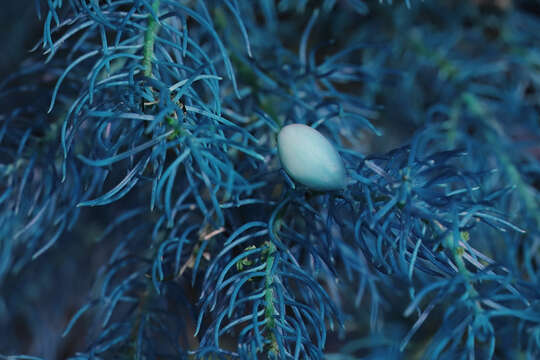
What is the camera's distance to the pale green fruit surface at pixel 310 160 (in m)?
0.24

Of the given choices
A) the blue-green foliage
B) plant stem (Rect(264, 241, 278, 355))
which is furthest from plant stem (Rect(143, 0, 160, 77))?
plant stem (Rect(264, 241, 278, 355))

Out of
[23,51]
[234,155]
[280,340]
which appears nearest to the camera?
[280,340]

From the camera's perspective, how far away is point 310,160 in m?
0.24

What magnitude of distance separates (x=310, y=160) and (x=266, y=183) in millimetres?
52

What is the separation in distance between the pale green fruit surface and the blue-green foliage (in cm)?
1

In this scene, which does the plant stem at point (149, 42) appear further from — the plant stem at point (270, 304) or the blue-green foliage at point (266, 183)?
the plant stem at point (270, 304)

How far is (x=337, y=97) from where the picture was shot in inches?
15.9

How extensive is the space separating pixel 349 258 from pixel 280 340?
143 millimetres

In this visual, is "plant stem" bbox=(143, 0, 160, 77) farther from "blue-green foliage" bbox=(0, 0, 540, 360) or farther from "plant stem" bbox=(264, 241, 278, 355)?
"plant stem" bbox=(264, 241, 278, 355)

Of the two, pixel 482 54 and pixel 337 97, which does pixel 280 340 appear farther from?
pixel 482 54

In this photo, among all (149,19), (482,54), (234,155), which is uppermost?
(149,19)

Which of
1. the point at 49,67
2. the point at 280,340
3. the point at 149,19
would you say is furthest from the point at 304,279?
the point at 49,67

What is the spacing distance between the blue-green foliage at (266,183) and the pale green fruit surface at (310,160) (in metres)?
0.01

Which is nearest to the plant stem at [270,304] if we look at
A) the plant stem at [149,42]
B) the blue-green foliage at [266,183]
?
the blue-green foliage at [266,183]
